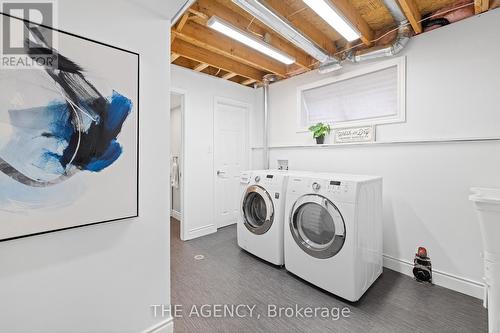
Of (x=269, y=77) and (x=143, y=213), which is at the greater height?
(x=269, y=77)

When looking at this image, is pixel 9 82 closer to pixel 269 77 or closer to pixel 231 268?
pixel 231 268

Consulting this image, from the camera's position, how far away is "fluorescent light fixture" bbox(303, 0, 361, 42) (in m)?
1.77

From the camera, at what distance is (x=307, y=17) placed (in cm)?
232

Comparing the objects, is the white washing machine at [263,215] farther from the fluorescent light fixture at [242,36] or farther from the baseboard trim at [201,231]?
the fluorescent light fixture at [242,36]

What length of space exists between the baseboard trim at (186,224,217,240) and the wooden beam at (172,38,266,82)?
8.01ft

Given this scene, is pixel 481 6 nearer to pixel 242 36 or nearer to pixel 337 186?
pixel 337 186

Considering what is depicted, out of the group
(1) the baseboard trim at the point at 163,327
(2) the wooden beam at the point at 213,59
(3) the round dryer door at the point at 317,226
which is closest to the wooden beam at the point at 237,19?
(2) the wooden beam at the point at 213,59

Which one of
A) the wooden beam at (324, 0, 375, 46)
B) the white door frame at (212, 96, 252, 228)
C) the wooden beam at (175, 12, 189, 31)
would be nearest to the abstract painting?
the wooden beam at (175, 12, 189, 31)

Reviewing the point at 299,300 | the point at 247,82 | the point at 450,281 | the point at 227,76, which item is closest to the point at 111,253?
the point at 299,300

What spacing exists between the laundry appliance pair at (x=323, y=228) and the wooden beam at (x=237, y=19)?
5.39 feet

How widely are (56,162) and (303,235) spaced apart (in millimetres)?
2009

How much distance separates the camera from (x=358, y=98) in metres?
2.80

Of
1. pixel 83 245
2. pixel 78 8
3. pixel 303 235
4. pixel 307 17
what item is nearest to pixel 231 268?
pixel 303 235

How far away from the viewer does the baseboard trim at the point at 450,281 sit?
76.5 inches
